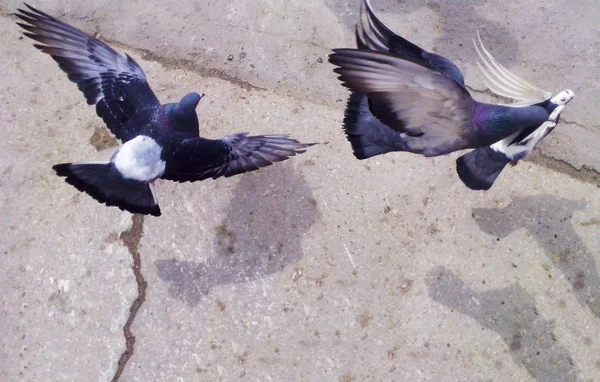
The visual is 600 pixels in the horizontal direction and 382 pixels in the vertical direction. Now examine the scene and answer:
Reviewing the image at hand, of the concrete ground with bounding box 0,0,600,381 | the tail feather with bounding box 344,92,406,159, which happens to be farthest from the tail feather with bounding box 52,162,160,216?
the tail feather with bounding box 344,92,406,159

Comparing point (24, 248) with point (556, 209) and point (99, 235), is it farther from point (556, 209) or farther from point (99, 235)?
point (556, 209)

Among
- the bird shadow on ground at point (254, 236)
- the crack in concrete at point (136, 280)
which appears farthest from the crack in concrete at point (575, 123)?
the crack in concrete at point (136, 280)

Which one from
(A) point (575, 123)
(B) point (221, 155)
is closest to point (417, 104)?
(B) point (221, 155)

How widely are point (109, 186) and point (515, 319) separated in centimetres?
199

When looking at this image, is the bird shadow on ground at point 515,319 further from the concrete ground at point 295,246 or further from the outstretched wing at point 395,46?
the outstretched wing at point 395,46

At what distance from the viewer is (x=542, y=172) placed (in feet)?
9.41

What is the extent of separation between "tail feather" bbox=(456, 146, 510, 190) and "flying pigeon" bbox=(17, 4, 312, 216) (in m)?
0.80

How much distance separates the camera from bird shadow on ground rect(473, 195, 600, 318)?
259cm

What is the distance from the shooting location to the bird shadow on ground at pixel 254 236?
8.50 feet

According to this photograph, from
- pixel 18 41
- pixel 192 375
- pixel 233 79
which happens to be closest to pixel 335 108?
pixel 233 79

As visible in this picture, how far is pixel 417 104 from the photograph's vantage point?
1.98 m

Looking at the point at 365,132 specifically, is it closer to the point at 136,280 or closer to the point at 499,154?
the point at 499,154

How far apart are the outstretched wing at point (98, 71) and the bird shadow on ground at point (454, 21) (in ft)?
4.74

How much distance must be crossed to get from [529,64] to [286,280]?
6.51 feet
